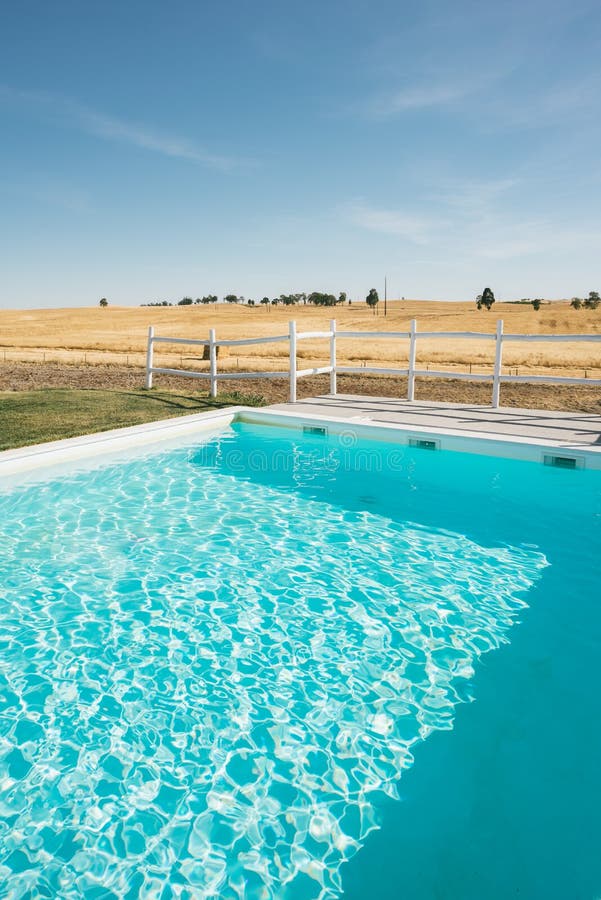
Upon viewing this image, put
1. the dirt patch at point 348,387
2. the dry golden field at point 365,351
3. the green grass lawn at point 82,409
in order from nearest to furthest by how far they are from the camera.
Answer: the green grass lawn at point 82,409 → the dirt patch at point 348,387 → the dry golden field at point 365,351

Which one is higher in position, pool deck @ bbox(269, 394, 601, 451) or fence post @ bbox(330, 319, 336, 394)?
fence post @ bbox(330, 319, 336, 394)

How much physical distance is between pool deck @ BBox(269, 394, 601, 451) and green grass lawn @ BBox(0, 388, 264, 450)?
68.7 inches

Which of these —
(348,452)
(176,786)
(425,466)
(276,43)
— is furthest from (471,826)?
(276,43)

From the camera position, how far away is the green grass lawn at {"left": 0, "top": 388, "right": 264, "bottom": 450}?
373 inches

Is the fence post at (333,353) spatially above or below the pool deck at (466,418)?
above

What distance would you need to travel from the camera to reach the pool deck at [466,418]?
8984 mm

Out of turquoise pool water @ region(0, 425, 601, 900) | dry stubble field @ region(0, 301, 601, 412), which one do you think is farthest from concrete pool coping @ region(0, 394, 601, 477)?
dry stubble field @ region(0, 301, 601, 412)

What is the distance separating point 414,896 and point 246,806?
81cm

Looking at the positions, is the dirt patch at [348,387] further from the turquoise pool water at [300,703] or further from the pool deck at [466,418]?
the turquoise pool water at [300,703]

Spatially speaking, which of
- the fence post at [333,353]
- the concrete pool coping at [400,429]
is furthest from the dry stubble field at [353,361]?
the concrete pool coping at [400,429]

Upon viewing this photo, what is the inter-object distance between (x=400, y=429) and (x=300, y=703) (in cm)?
643

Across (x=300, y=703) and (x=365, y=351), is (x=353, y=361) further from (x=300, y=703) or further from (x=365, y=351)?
(x=300, y=703)

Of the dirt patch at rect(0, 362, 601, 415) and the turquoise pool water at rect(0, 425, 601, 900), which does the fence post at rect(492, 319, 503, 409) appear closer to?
the dirt patch at rect(0, 362, 601, 415)

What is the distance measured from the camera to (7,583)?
5059 mm
